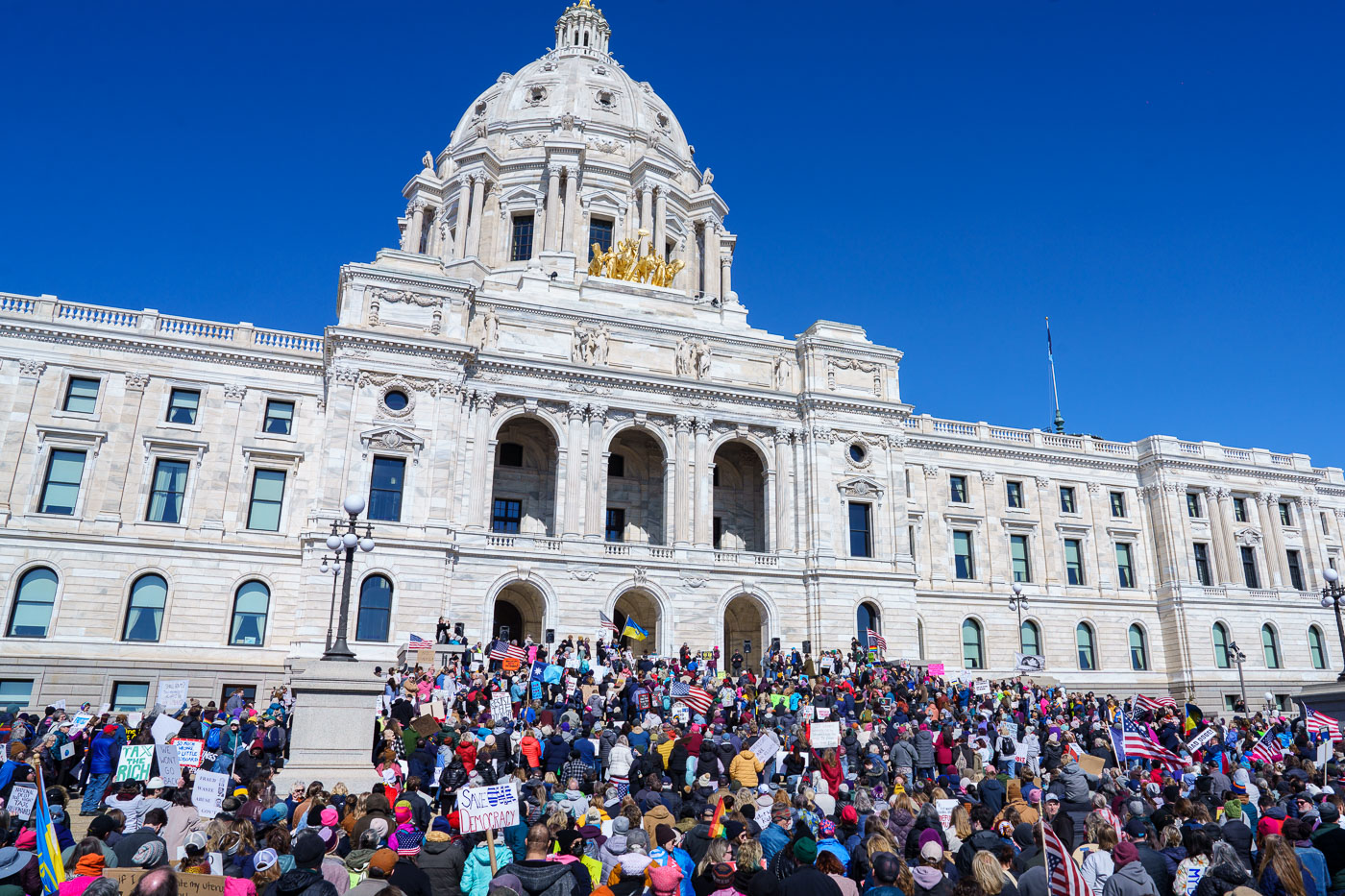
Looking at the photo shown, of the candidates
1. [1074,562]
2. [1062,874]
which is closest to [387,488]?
[1062,874]

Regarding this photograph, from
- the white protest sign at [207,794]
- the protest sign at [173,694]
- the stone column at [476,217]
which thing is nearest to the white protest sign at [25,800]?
the white protest sign at [207,794]

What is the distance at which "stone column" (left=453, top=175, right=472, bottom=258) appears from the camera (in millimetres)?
57688

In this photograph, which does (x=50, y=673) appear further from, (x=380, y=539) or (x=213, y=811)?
(x=213, y=811)

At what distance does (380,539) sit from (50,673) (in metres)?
11.9

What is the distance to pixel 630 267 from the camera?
165ft

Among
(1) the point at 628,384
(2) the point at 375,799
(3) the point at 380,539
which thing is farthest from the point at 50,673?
(2) the point at 375,799

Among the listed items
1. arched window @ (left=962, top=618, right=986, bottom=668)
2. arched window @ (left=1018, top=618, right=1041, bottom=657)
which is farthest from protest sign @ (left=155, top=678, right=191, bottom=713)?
arched window @ (left=1018, top=618, right=1041, bottom=657)

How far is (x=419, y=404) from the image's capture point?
3775cm

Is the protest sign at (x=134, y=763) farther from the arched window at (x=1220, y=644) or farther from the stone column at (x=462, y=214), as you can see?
the arched window at (x=1220, y=644)

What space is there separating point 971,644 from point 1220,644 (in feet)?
48.3

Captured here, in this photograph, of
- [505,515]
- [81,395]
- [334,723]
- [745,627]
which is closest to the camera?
[334,723]

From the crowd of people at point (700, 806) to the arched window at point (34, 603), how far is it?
1381cm

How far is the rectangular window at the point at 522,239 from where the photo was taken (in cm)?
5900

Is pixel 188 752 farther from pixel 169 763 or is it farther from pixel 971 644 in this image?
pixel 971 644
